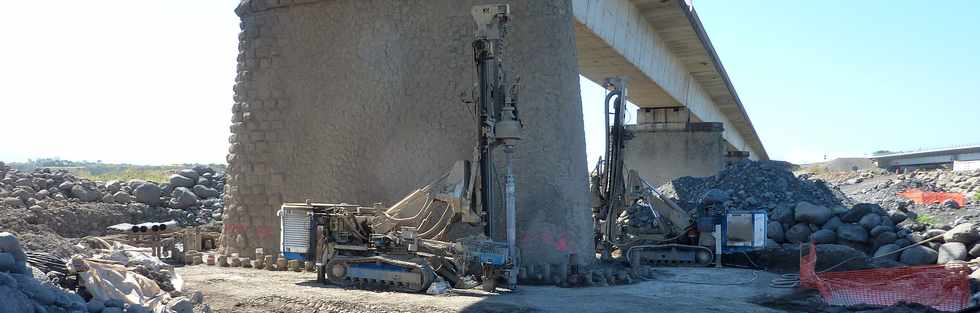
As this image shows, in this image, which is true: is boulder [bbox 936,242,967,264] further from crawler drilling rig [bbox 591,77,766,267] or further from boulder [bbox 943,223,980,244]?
crawler drilling rig [bbox 591,77,766,267]

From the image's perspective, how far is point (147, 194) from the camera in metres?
27.3

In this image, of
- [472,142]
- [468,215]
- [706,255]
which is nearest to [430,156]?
[472,142]

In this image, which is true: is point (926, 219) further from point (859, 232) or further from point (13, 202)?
point (13, 202)

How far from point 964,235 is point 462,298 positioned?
11.4 metres

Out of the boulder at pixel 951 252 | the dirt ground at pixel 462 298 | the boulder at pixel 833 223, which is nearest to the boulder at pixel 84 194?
the dirt ground at pixel 462 298

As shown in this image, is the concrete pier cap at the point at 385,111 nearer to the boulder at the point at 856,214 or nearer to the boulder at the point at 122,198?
the boulder at the point at 856,214

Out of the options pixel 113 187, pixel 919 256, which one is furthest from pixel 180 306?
pixel 113 187

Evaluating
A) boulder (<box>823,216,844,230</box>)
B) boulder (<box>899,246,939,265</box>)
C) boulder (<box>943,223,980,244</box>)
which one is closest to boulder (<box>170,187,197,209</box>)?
boulder (<box>823,216,844,230</box>)

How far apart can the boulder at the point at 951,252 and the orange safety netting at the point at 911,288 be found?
3.40 meters

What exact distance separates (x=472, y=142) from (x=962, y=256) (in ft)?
33.1

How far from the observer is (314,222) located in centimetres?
1387

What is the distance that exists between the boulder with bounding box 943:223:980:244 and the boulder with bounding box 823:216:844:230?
327 centimetres

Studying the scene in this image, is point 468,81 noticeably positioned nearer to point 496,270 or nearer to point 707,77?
point 496,270

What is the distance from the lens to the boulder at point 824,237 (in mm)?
20438
